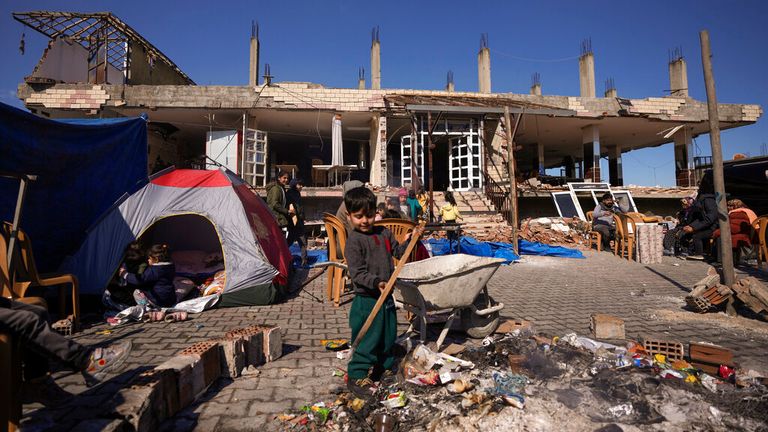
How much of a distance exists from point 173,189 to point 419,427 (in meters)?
5.01

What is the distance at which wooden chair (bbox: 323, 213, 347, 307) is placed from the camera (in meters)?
5.07

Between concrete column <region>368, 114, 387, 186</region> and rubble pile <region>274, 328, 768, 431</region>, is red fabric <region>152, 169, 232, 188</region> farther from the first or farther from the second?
concrete column <region>368, 114, 387, 186</region>

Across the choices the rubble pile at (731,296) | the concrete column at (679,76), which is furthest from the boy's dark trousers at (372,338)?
the concrete column at (679,76)

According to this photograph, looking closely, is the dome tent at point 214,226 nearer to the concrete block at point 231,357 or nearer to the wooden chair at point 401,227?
the wooden chair at point 401,227

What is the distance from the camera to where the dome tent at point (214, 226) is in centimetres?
475

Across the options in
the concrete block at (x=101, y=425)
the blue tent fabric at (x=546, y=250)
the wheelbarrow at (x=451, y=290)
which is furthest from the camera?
the blue tent fabric at (x=546, y=250)

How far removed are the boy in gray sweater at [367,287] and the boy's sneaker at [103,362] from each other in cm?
156

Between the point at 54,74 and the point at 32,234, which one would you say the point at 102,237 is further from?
the point at 54,74

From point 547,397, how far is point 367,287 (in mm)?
1335

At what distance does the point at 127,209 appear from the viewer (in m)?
5.10

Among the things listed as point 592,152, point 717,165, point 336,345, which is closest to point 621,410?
point 336,345

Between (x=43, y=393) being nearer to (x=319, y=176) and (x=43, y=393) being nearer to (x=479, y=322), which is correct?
(x=479, y=322)

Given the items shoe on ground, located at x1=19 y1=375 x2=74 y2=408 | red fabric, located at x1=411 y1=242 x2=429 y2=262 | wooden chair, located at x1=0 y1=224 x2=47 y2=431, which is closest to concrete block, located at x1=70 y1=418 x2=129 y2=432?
wooden chair, located at x1=0 y1=224 x2=47 y2=431

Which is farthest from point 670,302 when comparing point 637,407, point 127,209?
point 127,209
